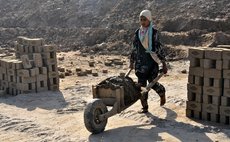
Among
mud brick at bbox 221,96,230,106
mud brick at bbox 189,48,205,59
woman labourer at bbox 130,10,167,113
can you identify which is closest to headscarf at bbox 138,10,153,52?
woman labourer at bbox 130,10,167,113

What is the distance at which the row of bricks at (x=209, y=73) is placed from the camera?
771 cm

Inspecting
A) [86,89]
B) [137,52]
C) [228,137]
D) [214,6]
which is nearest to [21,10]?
[214,6]

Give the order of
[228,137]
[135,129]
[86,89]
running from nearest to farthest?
[228,137] → [135,129] → [86,89]

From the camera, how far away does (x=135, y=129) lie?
775cm

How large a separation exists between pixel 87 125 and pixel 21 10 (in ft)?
79.1

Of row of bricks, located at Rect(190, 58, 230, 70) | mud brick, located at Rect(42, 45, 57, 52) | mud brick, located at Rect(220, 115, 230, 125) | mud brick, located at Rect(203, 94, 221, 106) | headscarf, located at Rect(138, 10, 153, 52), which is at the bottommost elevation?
mud brick, located at Rect(220, 115, 230, 125)

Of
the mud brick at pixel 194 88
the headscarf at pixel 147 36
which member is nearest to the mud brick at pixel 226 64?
the mud brick at pixel 194 88

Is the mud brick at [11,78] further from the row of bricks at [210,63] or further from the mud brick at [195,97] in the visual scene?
the row of bricks at [210,63]

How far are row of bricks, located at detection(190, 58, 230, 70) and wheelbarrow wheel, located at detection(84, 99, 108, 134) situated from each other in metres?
1.93

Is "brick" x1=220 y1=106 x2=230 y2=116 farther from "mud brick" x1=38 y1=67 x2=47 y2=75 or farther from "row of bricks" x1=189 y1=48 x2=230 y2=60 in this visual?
"mud brick" x1=38 y1=67 x2=47 y2=75

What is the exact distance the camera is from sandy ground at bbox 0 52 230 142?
292 inches

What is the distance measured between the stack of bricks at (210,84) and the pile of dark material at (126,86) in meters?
1.07

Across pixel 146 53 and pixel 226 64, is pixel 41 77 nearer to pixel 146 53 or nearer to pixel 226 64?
pixel 146 53

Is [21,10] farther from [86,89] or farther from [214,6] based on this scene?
[86,89]
